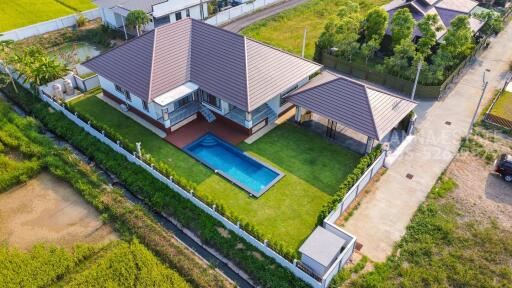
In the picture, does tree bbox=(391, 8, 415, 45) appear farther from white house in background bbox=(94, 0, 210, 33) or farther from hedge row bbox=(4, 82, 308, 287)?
hedge row bbox=(4, 82, 308, 287)

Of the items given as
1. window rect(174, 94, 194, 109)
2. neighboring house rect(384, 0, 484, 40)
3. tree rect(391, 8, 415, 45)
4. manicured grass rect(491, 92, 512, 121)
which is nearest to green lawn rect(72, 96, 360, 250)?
window rect(174, 94, 194, 109)

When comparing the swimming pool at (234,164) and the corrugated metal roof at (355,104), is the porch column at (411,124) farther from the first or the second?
the swimming pool at (234,164)

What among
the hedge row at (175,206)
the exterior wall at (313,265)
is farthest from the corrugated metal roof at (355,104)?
the hedge row at (175,206)

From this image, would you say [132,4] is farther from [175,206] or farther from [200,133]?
[175,206]

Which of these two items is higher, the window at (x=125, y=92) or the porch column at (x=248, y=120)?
the window at (x=125, y=92)

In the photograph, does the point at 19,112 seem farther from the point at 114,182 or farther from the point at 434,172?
the point at 434,172

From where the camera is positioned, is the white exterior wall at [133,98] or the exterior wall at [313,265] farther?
the white exterior wall at [133,98]

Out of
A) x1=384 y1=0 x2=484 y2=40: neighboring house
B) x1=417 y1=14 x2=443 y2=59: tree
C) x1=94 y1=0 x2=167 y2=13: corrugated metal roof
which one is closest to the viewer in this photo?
x1=417 y1=14 x2=443 y2=59: tree
